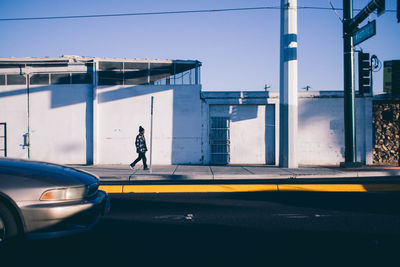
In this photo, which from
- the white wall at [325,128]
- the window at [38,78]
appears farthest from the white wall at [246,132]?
the window at [38,78]

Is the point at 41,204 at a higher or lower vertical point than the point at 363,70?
lower

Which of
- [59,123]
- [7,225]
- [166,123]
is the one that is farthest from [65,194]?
[59,123]

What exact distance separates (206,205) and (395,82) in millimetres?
10714

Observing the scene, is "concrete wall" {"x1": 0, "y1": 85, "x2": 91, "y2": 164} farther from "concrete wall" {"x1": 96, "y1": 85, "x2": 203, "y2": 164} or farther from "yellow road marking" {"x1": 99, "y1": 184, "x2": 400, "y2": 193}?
"yellow road marking" {"x1": 99, "y1": 184, "x2": 400, "y2": 193}

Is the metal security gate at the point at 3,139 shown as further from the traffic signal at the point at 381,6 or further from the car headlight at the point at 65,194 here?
the traffic signal at the point at 381,6

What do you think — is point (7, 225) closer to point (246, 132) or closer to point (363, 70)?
point (363, 70)

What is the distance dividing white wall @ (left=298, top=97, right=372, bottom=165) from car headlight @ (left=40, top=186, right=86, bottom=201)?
14205mm

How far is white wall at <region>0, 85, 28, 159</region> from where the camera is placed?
55.0ft

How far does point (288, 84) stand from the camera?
14.1m

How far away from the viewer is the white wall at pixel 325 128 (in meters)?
16.2

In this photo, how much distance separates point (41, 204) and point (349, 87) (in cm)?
1372

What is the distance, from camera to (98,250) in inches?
151

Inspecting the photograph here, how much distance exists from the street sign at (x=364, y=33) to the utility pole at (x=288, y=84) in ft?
7.75

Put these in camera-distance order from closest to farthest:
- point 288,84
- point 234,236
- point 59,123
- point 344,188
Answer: point 234,236
point 344,188
point 288,84
point 59,123
